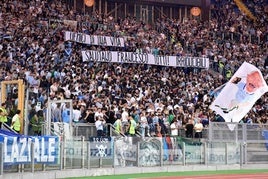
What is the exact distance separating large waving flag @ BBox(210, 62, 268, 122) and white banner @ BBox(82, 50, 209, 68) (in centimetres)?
1096

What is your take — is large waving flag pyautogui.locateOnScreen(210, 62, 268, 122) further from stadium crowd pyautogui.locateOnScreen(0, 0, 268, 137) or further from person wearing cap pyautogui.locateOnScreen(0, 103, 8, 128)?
person wearing cap pyautogui.locateOnScreen(0, 103, 8, 128)

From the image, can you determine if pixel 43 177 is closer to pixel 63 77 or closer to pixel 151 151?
pixel 151 151

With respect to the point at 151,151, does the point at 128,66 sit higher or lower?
higher

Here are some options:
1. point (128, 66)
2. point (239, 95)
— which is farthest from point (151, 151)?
point (128, 66)

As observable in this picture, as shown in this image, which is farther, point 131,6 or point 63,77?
point 131,6

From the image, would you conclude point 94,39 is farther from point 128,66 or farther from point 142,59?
point 142,59

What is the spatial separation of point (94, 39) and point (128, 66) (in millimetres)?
2458

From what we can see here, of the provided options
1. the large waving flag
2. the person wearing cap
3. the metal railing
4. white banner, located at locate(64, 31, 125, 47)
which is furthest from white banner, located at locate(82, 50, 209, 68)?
the person wearing cap

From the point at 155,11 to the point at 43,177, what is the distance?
31316mm

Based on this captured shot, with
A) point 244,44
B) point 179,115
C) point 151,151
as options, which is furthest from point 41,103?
point 244,44

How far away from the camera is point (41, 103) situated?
27.5 meters

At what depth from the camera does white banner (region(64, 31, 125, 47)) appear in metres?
39.1

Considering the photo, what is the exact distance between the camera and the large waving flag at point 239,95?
28953 millimetres

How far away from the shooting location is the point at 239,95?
1145 inches
